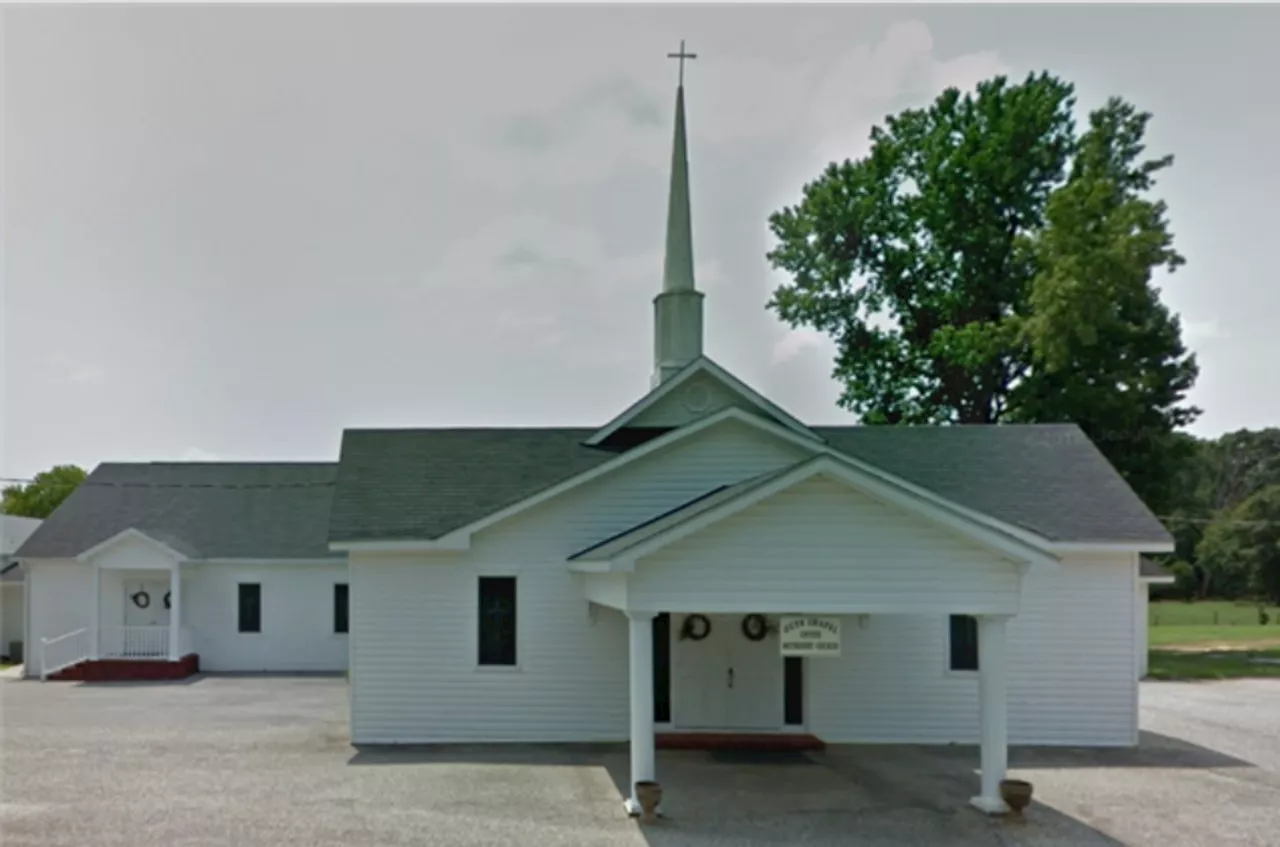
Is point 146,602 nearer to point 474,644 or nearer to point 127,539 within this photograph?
point 127,539

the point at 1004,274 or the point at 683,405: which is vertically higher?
the point at 1004,274

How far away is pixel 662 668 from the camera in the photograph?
13.9 m

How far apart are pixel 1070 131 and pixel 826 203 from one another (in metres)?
8.17

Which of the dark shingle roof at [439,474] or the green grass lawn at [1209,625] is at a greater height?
the dark shingle roof at [439,474]

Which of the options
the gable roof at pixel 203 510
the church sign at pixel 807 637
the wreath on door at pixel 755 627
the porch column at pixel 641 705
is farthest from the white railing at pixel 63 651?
the church sign at pixel 807 637

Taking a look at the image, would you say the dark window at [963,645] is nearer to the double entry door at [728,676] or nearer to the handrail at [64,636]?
the double entry door at [728,676]

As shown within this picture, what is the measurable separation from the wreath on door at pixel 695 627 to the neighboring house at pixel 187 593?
1250 centimetres

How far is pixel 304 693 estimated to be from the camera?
1894 cm

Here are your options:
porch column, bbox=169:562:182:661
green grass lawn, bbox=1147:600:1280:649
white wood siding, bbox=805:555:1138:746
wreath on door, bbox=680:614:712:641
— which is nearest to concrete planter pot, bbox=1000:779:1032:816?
white wood siding, bbox=805:555:1138:746

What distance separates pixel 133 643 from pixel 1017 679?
65.8 ft

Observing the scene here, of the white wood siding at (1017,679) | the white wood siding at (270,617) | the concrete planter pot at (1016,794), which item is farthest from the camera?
the white wood siding at (270,617)

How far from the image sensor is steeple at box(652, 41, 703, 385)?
1792 cm

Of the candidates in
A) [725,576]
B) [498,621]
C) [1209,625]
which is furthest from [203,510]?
[1209,625]

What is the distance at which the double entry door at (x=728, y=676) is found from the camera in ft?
45.1
